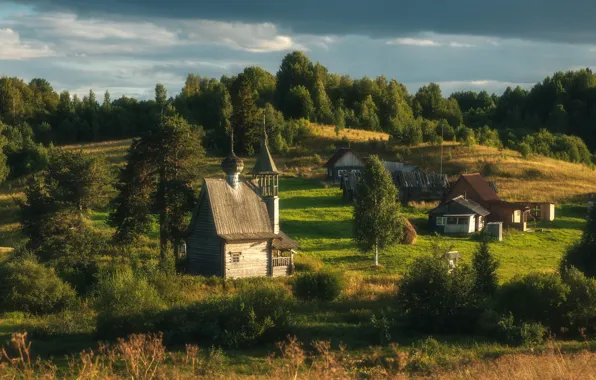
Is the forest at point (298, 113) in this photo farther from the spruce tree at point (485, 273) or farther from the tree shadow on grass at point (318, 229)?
the spruce tree at point (485, 273)

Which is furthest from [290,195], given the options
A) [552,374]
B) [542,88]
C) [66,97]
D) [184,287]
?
[542,88]

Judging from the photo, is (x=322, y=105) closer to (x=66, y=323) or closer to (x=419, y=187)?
(x=419, y=187)

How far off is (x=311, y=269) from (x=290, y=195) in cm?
1894

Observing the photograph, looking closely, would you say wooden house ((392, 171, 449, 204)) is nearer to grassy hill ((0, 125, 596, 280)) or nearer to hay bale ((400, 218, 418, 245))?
grassy hill ((0, 125, 596, 280))

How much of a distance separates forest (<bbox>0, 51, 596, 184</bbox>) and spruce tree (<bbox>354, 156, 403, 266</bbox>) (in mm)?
26605

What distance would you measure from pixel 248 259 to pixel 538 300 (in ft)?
47.8

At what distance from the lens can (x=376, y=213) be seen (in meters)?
40.6

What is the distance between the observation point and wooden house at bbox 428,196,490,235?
48.7m

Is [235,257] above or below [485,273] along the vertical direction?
below

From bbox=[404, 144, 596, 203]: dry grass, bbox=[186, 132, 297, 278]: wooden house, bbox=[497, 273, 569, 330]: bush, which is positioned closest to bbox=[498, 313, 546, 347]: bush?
bbox=[497, 273, 569, 330]: bush

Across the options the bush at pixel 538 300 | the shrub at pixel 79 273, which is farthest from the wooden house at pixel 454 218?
the shrub at pixel 79 273

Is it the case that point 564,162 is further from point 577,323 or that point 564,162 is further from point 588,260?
point 577,323

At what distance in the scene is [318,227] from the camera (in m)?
46.8

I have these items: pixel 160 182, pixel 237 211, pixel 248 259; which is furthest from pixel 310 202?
pixel 160 182
